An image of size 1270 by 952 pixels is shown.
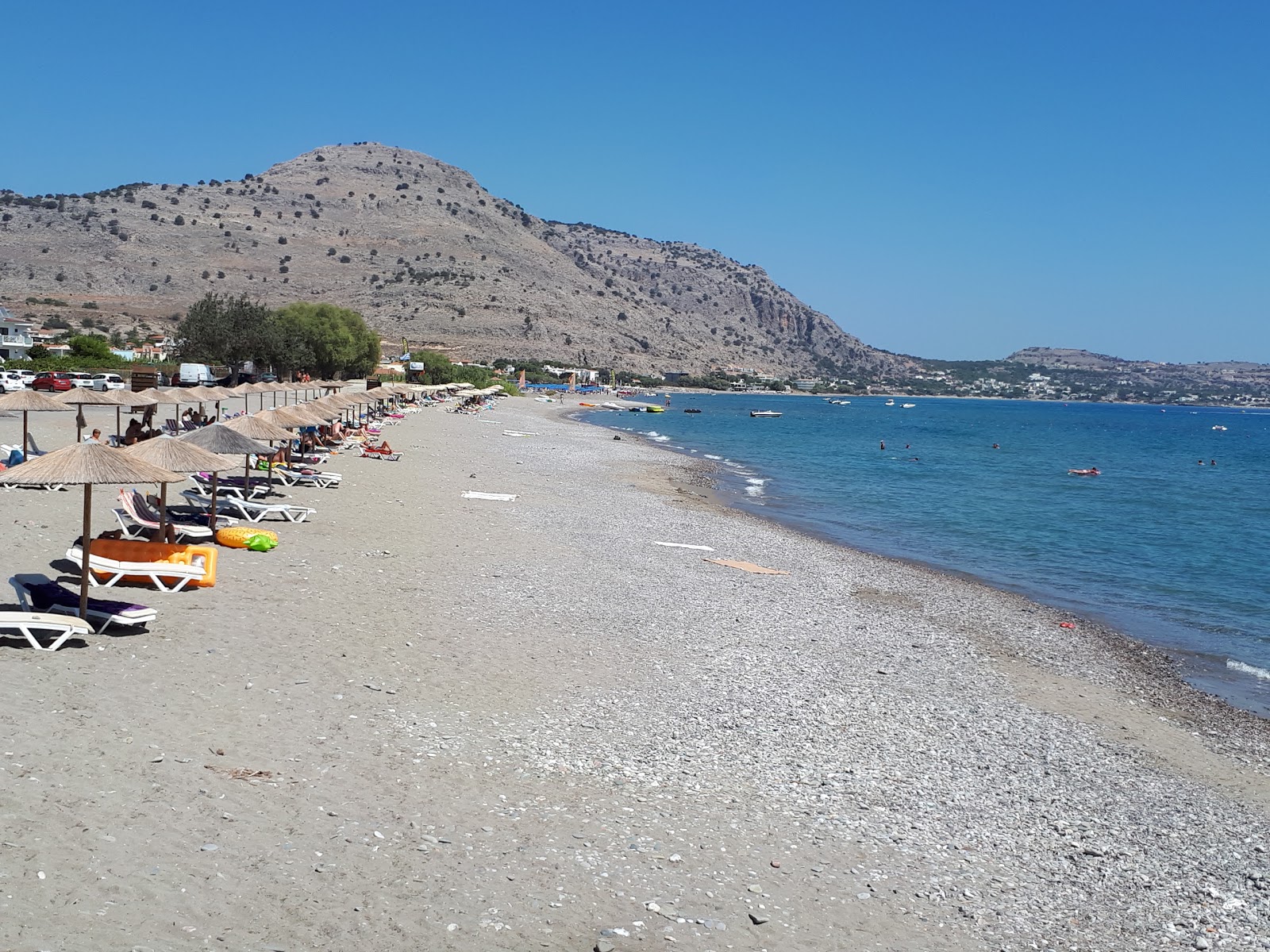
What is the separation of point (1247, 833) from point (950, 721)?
8.90 feet

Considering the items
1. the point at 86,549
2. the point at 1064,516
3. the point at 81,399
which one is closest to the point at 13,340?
the point at 81,399

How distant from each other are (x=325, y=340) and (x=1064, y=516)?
55440 millimetres

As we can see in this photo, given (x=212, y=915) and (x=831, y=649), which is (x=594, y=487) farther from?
(x=212, y=915)

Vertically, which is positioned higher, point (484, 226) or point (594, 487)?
point (484, 226)

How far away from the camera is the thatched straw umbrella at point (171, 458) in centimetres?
1273

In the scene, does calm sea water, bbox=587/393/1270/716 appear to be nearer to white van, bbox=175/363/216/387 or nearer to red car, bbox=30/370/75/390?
white van, bbox=175/363/216/387

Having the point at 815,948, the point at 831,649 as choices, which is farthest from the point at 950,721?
the point at 815,948

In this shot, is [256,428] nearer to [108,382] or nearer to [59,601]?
[59,601]

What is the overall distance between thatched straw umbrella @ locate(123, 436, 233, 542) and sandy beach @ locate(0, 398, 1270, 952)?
48.8 inches

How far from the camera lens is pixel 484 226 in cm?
16212

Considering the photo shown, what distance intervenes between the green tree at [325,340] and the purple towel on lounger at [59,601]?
58969 mm

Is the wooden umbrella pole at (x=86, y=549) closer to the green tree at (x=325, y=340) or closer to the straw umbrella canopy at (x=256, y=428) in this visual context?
the straw umbrella canopy at (x=256, y=428)

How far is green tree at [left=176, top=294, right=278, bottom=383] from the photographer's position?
60.8m

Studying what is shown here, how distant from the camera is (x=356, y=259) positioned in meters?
133
